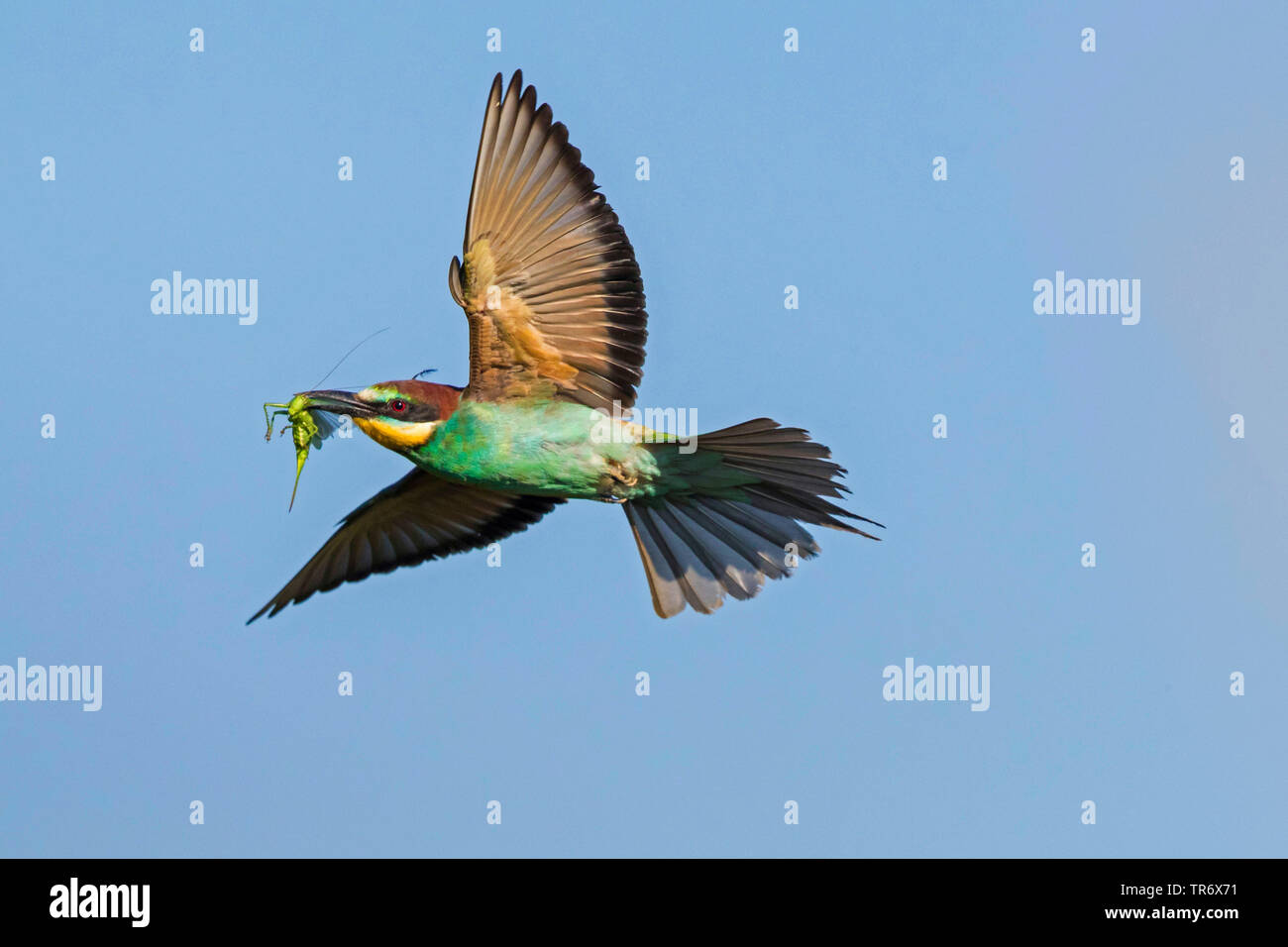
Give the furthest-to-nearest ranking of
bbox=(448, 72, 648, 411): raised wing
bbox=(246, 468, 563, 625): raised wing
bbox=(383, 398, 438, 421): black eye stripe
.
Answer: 1. bbox=(246, 468, 563, 625): raised wing
2. bbox=(383, 398, 438, 421): black eye stripe
3. bbox=(448, 72, 648, 411): raised wing

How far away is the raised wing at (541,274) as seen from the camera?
9.26 metres

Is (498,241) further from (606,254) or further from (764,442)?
(764,442)

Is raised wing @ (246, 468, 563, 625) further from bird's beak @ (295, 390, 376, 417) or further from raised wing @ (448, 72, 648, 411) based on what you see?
raised wing @ (448, 72, 648, 411)

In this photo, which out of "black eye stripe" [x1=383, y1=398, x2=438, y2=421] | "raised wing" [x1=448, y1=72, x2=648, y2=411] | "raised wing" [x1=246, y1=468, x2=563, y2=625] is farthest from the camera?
"raised wing" [x1=246, y1=468, x2=563, y2=625]

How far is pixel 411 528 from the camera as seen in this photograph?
11273 mm

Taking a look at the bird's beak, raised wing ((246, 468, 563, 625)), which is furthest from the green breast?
raised wing ((246, 468, 563, 625))

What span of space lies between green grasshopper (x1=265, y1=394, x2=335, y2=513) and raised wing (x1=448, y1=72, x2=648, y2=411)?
92 cm

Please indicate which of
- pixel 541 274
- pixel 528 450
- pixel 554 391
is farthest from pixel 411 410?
pixel 541 274

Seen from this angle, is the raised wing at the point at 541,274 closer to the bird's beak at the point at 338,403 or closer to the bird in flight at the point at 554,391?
the bird in flight at the point at 554,391

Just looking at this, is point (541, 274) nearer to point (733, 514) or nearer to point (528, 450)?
point (528, 450)

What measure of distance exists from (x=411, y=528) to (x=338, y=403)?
6.16 ft

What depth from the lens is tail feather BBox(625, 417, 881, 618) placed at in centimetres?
927

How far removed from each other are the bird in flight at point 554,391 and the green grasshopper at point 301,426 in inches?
1.8

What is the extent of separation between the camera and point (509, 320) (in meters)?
9.41
